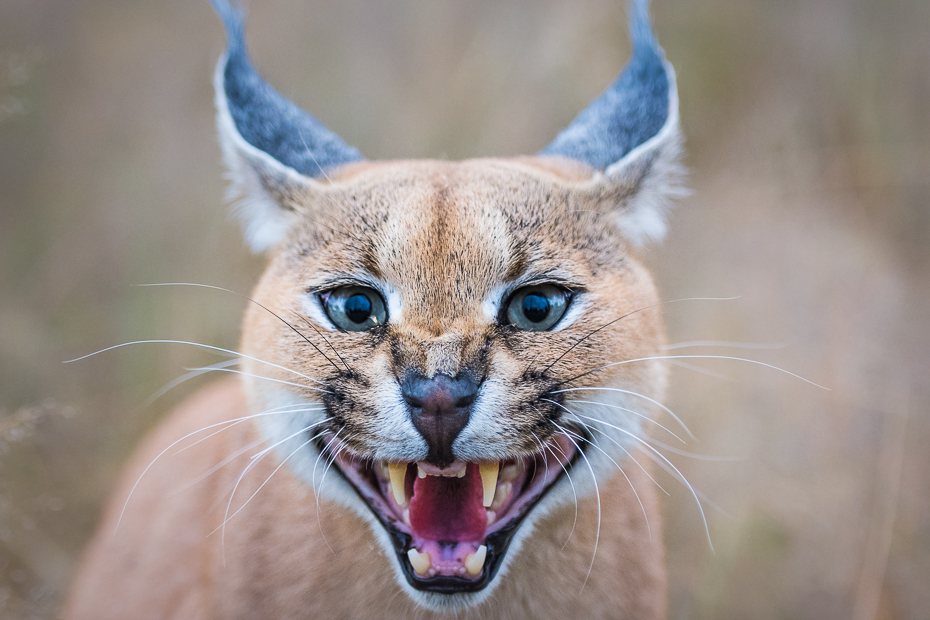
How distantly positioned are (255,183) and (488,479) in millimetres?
1173

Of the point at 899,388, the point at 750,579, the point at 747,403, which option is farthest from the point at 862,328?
the point at 750,579

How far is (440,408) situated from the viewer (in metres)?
1.69

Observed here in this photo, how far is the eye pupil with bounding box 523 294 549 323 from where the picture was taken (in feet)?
6.59

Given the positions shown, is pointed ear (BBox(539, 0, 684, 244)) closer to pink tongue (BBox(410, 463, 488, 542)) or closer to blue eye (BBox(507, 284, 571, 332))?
blue eye (BBox(507, 284, 571, 332))

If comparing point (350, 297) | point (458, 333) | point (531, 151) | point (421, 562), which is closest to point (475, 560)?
point (421, 562)

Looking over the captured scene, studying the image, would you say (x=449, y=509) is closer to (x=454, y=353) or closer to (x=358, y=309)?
(x=454, y=353)

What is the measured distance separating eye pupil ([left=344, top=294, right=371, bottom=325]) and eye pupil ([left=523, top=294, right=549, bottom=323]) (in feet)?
1.37

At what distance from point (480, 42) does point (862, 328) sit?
2966mm

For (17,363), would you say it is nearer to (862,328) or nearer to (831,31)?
(862,328)

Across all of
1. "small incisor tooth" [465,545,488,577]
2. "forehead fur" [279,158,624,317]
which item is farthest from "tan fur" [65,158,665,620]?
"small incisor tooth" [465,545,488,577]

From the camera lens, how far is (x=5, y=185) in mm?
4684

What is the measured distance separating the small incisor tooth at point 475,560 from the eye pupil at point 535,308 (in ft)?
1.96

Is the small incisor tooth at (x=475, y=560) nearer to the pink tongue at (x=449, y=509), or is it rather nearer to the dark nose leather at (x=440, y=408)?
the pink tongue at (x=449, y=509)

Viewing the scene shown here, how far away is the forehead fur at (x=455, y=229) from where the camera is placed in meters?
1.95
